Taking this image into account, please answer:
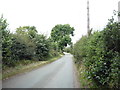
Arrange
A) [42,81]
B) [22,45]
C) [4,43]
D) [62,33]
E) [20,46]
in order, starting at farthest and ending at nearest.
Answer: [62,33]
[22,45]
[20,46]
[4,43]
[42,81]

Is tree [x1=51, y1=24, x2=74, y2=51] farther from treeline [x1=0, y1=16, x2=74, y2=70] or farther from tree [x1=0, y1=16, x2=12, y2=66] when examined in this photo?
tree [x1=0, y1=16, x2=12, y2=66]

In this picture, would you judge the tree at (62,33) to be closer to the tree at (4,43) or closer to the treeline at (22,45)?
the treeline at (22,45)

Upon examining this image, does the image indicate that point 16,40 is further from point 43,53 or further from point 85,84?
point 85,84

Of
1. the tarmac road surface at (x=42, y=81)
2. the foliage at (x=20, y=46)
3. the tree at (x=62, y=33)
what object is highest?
the tree at (x=62, y=33)

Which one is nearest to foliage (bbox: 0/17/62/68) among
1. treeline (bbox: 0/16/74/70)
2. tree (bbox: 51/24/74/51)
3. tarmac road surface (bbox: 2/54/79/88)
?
treeline (bbox: 0/16/74/70)

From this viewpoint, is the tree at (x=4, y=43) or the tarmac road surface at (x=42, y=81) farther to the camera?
the tree at (x=4, y=43)

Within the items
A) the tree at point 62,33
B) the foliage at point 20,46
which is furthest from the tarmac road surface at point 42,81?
the tree at point 62,33

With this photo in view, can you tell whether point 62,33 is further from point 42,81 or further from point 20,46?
point 42,81

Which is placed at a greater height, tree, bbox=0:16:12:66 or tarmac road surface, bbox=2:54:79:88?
tree, bbox=0:16:12:66

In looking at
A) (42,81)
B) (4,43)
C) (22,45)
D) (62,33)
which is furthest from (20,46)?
(62,33)

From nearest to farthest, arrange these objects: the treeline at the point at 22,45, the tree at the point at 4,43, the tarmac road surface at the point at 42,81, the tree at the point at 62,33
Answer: the tarmac road surface at the point at 42,81, the tree at the point at 4,43, the treeline at the point at 22,45, the tree at the point at 62,33

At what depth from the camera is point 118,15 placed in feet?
16.4

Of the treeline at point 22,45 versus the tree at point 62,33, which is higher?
the tree at point 62,33

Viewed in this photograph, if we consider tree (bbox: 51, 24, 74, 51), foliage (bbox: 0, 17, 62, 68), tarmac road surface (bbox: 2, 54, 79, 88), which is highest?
tree (bbox: 51, 24, 74, 51)
